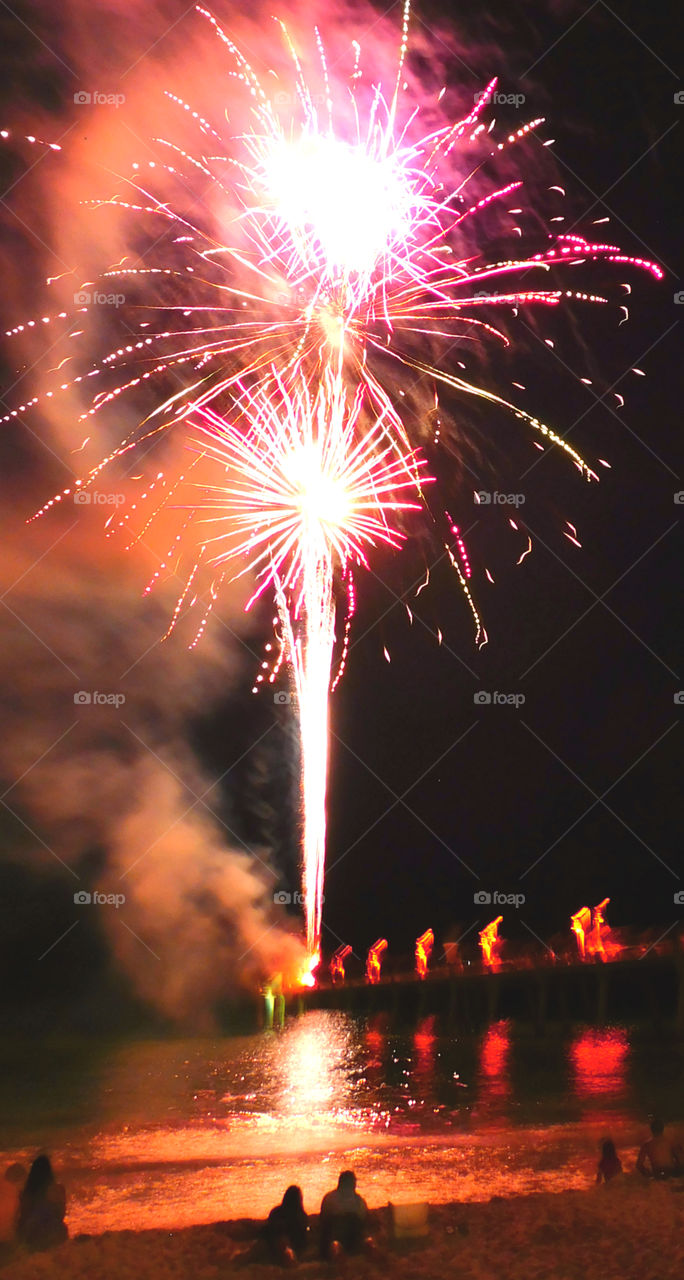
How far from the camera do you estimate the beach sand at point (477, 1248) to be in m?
9.36

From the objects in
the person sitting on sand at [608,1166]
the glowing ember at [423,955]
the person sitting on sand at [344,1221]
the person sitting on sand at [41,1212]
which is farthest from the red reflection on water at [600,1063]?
the person sitting on sand at [41,1212]

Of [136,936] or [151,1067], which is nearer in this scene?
[151,1067]

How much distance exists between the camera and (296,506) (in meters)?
18.5

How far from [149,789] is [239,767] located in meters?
7.20

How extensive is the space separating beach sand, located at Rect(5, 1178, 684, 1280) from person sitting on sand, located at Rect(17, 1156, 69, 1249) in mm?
162

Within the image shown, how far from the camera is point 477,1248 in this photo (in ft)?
32.4

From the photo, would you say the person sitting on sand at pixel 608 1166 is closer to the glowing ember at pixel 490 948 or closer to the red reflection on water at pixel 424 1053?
the red reflection on water at pixel 424 1053

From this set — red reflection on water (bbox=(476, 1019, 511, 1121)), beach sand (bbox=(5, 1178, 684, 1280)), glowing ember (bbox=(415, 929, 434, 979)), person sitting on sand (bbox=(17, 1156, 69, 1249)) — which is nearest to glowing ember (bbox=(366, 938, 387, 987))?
glowing ember (bbox=(415, 929, 434, 979))

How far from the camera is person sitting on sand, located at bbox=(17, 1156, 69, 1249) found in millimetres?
10227

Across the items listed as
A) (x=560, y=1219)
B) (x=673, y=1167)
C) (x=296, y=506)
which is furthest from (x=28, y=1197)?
(x=296, y=506)

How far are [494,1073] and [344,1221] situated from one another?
12.2 meters

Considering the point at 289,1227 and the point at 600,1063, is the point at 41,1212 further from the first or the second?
the point at 600,1063

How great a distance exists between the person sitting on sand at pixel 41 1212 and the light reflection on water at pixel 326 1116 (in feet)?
5.01

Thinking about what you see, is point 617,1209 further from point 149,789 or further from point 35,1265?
point 149,789
